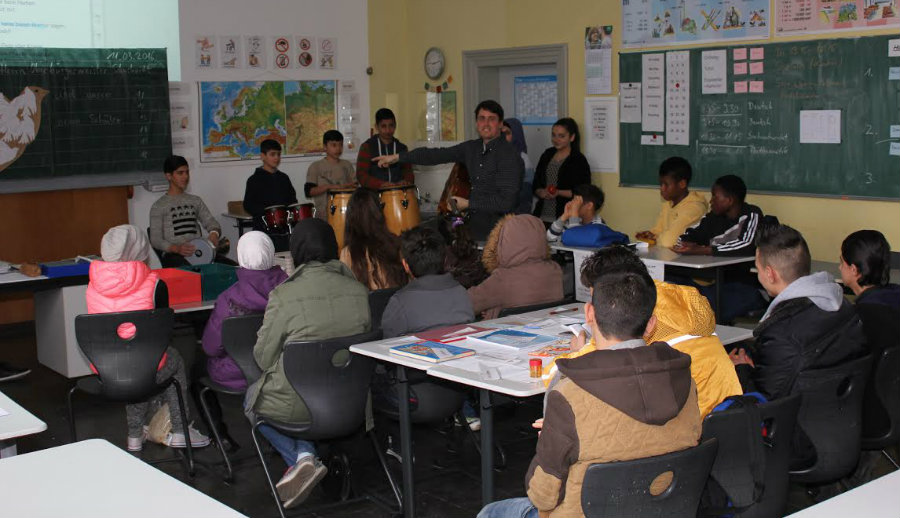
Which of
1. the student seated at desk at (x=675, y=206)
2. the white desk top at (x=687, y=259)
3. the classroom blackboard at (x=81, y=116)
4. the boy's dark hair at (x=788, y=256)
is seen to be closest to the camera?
the boy's dark hair at (x=788, y=256)

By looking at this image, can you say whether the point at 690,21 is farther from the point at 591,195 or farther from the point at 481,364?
the point at 481,364

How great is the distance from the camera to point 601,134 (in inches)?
329

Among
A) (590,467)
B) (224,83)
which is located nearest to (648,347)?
(590,467)

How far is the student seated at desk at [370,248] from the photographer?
5.09m

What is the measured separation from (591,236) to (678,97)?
1.78 meters

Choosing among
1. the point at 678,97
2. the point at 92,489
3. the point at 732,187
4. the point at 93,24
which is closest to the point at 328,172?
the point at 93,24

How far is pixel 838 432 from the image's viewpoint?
3443 millimetres

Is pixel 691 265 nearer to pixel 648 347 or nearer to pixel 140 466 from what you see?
pixel 648 347

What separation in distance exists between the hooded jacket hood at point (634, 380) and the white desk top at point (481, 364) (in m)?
0.79

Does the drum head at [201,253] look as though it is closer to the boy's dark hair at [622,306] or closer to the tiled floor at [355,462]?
the tiled floor at [355,462]

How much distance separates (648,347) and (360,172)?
6.52m

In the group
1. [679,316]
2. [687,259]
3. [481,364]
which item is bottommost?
[481,364]

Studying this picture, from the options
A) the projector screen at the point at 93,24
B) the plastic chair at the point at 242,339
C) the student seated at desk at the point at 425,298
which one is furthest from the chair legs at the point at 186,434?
the projector screen at the point at 93,24

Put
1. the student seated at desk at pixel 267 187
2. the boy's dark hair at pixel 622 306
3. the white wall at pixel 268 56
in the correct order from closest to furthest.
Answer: the boy's dark hair at pixel 622 306
the student seated at desk at pixel 267 187
the white wall at pixel 268 56
